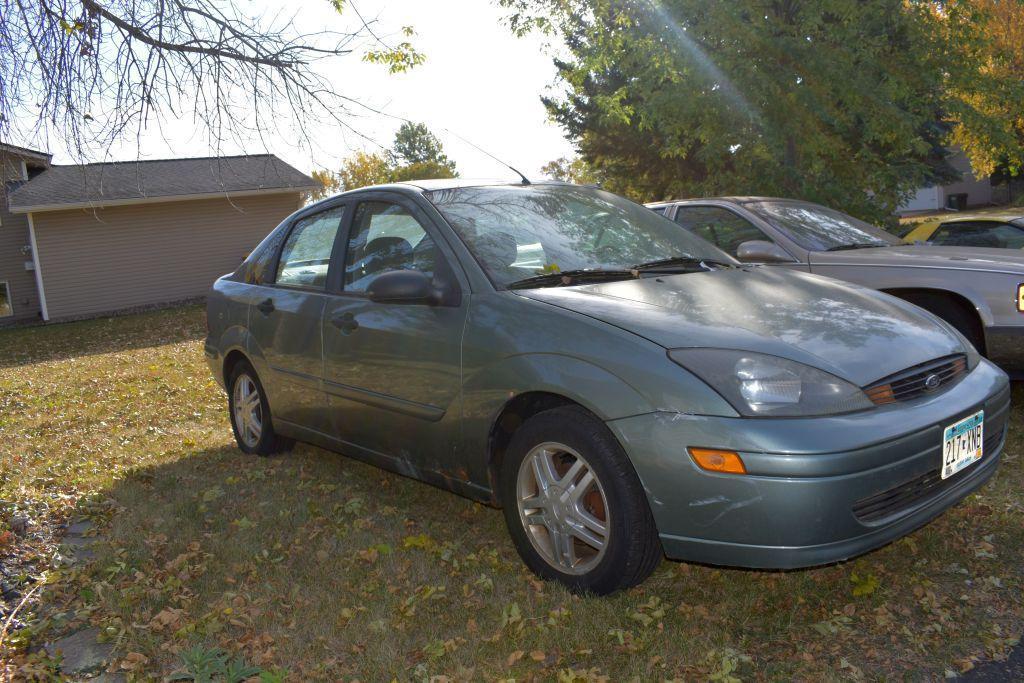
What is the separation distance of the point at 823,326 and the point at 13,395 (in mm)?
10091

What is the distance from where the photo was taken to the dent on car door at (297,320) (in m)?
4.90

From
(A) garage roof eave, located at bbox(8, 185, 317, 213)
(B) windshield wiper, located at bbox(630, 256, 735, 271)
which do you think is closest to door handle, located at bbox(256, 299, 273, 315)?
(B) windshield wiper, located at bbox(630, 256, 735, 271)

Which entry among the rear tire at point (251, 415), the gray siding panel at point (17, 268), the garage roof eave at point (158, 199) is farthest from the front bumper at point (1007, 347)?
the gray siding panel at point (17, 268)

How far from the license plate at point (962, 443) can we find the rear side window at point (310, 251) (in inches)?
124

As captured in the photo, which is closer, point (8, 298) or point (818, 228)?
point (818, 228)

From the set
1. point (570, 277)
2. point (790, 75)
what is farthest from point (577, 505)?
point (790, 75)

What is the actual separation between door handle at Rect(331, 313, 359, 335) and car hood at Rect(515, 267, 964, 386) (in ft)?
3.73

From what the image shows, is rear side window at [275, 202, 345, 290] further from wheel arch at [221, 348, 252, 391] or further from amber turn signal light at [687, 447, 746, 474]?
amber turn signal light at [687, 447, 746, 474]

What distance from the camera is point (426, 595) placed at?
147 inches

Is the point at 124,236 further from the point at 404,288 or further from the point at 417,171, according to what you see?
the point at 417,171

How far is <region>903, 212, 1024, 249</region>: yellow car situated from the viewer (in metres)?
8.42

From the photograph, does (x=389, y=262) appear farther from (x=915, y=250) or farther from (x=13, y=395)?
(x=13, y=395)

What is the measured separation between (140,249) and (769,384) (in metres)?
23.6

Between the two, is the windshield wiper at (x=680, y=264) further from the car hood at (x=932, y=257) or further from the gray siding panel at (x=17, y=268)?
the gray siding panel at (x=17, y=268)
